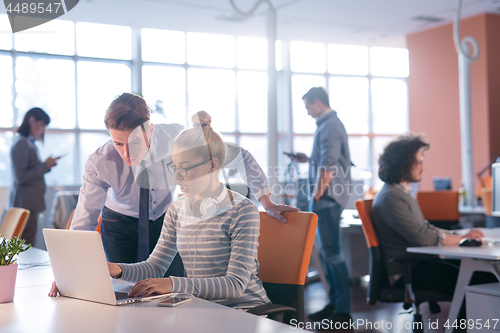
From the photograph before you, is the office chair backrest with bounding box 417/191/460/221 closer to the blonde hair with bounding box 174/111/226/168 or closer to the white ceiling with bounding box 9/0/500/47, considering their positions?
the blonde hair with bounding box 174/111/226/168

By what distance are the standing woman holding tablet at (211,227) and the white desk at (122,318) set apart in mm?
179

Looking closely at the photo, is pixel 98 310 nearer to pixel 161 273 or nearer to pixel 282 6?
pixel 161 273

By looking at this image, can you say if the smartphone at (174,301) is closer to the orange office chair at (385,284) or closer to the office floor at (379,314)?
the orange office chair at (385,284)

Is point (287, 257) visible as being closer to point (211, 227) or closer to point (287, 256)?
point (287, 256)

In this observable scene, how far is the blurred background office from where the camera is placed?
7105 millimetres

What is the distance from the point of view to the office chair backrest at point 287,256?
1.54 metres

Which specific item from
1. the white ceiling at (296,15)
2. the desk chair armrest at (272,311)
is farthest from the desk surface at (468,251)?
the white ceiling at (296,15)

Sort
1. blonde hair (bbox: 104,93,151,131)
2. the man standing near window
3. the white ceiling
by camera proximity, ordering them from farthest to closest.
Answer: the white ceiling < the man standing near window < blonde hair (bbox: 104,93,151,131)

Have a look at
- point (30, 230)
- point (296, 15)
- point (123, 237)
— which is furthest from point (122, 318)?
point (296, 15)

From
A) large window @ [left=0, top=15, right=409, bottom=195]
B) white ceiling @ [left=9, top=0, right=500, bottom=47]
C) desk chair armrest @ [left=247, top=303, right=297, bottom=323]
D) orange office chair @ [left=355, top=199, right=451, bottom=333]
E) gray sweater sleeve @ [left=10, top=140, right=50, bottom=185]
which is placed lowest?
orange office chair @ [left=355, top=199, right=451, bottom=333]

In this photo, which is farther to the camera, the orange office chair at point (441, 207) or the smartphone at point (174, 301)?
the orange office chair at point (441, 207)

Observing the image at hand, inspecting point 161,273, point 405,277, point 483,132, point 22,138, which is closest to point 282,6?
point 483,132

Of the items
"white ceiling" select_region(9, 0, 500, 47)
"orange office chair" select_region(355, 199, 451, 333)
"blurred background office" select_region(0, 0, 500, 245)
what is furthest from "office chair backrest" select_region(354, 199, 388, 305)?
"white ceiling" select_region(9, 0, 500, 47)

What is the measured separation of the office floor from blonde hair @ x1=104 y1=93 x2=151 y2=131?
198 centimetres
